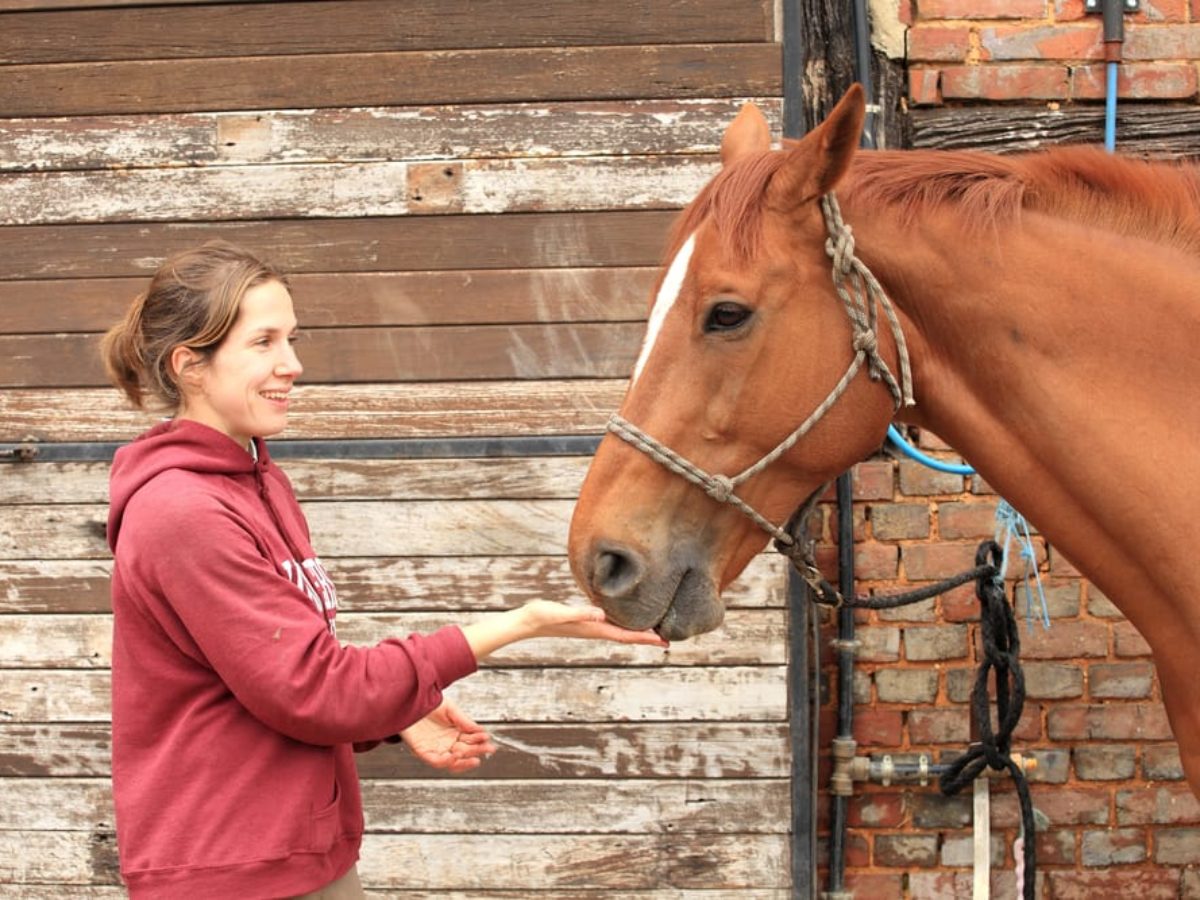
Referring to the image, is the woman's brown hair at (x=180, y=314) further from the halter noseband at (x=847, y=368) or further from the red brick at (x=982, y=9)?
the red brick at (x=982, y=9)

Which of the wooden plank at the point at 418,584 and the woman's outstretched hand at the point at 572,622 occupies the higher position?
the wooden plank at the point at 418,584

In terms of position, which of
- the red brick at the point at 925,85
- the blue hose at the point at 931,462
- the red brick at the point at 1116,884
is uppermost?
the red brick at the point at 925,85

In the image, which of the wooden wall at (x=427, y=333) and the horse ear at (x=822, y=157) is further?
the wooden wall at (x=427, y=333)

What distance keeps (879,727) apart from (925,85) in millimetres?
1570

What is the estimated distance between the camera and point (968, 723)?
3246 mm

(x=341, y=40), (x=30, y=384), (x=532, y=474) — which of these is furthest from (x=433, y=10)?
(x=30, y=384)

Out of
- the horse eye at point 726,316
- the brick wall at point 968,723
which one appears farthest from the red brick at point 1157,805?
the horse eye at point 726,316

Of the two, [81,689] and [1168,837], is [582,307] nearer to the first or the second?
[81,689]

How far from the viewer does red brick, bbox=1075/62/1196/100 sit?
3.17 m

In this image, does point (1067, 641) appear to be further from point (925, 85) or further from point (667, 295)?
point (667, 295)

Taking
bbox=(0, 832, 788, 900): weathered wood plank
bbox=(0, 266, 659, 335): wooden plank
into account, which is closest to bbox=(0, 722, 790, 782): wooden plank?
bbox=(0, 832, 788, 900): weathered wood plank

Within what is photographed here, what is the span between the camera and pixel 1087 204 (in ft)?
6.40

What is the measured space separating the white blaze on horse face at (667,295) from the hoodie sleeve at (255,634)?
1.81 feet

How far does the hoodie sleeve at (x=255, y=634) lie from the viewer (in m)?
1.73
